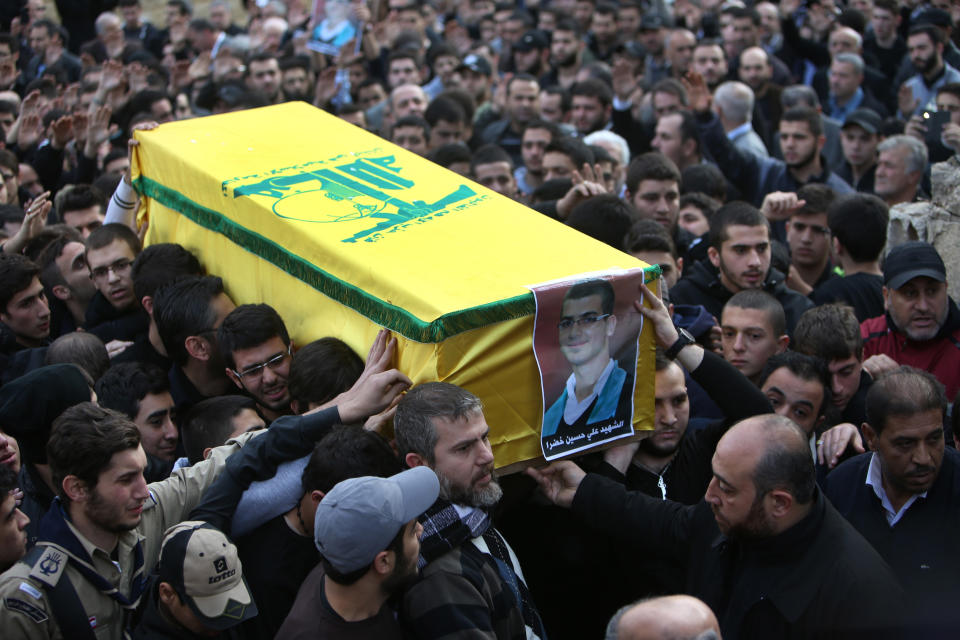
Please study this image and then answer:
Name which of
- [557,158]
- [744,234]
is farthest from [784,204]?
[557,158]

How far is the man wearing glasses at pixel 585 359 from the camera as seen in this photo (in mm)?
3277

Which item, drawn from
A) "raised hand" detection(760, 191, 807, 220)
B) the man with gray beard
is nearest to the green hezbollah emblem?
the man with gray beard

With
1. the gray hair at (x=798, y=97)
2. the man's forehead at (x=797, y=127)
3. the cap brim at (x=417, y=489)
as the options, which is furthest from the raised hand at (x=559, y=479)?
the gray hair at (x=798, y=97)

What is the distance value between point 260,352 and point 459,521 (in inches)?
45.5

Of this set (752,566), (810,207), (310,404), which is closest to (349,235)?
(310,404)

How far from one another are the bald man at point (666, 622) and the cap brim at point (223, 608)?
1.01 metres

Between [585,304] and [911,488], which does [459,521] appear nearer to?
[585,304]

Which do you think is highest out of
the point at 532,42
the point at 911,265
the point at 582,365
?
the point at 582,365

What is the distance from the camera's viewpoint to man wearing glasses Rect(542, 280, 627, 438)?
328 cm

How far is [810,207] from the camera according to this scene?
5.71 m

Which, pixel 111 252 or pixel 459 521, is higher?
pixel 459 521

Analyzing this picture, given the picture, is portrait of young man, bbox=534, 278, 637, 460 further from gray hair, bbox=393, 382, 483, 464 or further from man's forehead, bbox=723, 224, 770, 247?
man's forehead, bbox=723, 224, 770, 247

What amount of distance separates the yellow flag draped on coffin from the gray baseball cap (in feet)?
1.92

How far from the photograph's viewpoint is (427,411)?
2.96 metres
